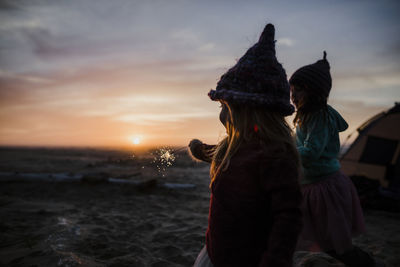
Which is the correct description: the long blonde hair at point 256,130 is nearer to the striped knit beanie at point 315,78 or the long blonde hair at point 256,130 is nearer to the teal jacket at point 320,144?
the teal jacket at point 320,144

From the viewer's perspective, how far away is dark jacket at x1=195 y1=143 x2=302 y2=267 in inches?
42.3

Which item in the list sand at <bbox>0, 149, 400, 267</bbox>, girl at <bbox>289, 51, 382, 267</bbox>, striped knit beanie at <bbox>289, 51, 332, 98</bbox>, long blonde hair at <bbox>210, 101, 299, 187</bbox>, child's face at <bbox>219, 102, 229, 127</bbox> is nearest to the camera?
long blonde hair at <bbox>210, 101, 299, 187</bbox>

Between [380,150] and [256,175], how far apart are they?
720cm

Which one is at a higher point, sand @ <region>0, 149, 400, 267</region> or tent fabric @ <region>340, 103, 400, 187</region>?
tent fabric @ <region>340, 103, 400, 187</region>

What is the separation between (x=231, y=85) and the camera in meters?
1.35

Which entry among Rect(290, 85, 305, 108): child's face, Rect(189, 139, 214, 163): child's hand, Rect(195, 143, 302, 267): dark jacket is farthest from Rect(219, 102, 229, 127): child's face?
Rect(290, 85, 305, 108): child's face

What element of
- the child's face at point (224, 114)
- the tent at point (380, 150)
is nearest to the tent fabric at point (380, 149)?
the tent at point (380, 150)

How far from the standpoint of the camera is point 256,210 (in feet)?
3.93

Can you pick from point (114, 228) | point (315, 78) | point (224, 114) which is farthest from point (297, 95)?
point (114, 228)

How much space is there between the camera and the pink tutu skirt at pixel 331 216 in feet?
6.08

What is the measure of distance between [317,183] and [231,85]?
1292mm

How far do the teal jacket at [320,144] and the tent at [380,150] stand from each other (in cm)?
543

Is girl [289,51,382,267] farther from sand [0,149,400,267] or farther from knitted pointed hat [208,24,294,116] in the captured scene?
sand [0,149,400,267]

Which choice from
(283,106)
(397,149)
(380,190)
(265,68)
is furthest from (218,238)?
(397,149)
